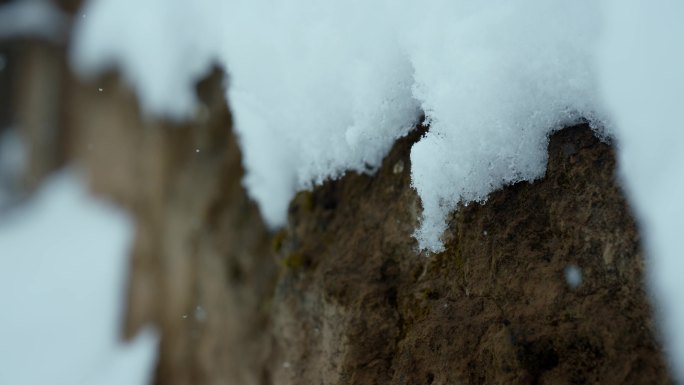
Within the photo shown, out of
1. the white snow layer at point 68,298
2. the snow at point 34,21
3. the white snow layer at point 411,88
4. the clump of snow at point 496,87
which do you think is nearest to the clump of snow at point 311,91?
the white snow layer at point 411,88

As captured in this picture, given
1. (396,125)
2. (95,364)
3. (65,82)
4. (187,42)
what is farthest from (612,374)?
(65,82)

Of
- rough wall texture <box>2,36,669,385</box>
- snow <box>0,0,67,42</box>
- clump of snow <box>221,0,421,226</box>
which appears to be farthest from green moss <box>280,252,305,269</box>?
snow <box>0,0,67,42</box>

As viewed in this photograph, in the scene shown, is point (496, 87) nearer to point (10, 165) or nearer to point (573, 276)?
point (573, 276)

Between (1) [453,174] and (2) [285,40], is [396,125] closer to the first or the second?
(1) [453,174]

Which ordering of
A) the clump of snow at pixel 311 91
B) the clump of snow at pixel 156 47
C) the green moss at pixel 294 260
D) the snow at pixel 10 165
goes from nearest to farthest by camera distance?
the clump of snow at pixel 311 91 → the green moss at pixel 294 260 → the clump of snow at pixel 156 47 → the snow at pixel 10 165

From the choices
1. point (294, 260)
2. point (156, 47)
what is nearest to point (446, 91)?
point (294, 260)

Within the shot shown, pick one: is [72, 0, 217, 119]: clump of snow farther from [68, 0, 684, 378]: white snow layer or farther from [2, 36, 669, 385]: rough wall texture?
[68, 0, 684, 378]: white snow layer

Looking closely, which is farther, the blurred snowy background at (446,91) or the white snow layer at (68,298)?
the white snow layer at (68,298)

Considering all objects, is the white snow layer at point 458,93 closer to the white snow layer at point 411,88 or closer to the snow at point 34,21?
the white snow layer at point 411,88
